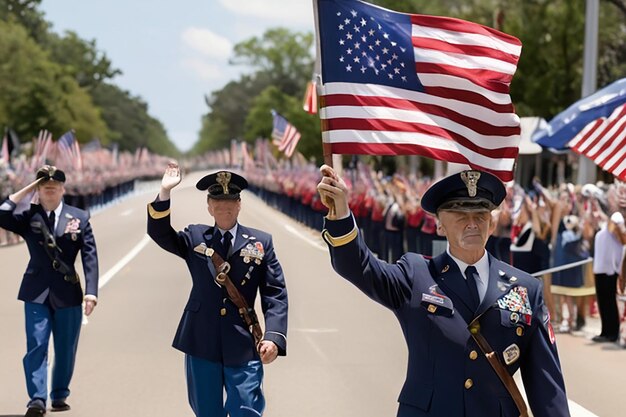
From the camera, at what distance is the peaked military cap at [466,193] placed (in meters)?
3.91

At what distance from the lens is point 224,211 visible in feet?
19.3

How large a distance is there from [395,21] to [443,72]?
0.39m

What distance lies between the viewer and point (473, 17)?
1889 inches

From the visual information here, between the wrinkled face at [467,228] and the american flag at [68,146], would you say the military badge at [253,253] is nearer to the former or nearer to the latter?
the wrinkled face at [467,228]

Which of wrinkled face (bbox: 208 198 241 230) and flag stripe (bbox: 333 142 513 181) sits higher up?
flag stripe (bbox: 333 142 513 181)

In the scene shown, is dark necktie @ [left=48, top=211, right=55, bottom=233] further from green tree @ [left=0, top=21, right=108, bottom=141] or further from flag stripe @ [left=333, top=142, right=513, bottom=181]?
green tree @ [left=0, top=21, right=108, bottom=141]

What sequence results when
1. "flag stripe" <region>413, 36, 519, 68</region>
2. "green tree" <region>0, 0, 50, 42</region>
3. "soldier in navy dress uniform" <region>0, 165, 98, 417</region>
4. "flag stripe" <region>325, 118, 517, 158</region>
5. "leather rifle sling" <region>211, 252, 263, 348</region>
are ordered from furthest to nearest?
1. "green tree" <region>0, 0, 50, 42</region>
2. "soldier in navy dress uniform" <region>0, 165, 98, 417</region>
3. "leather rifle sling" <region>211, 252, 263, 348</region>
4. "flag stripe" <region>413, 36, 519, 68</region>
5. "flag stripe" <region>325, 118, 517, 158</region>

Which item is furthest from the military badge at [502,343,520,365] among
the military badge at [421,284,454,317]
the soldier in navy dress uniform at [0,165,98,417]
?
the soldier in navy dress uniform at [0,165,98,417]

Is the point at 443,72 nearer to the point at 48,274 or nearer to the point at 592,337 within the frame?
the point at 48,274

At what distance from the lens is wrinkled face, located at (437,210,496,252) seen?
3.86 meters

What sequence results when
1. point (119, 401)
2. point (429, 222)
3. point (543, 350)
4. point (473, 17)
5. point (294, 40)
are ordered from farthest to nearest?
1. point (294, 40)
2. point (473, 17)
3. point (429, 222)
4. point (119, 401)
5. point (543, 350)

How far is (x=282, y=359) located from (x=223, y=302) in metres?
4.80

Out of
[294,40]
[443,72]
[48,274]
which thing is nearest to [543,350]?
[443,72]

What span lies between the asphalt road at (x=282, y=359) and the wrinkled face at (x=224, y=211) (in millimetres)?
331
